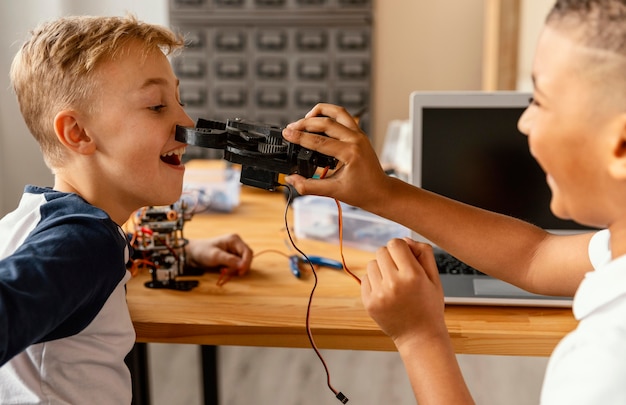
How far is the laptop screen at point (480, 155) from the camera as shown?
128 cm

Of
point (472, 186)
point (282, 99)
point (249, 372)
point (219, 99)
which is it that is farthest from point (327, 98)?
point (472, 186)

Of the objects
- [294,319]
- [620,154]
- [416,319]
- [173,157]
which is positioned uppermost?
[620,154]

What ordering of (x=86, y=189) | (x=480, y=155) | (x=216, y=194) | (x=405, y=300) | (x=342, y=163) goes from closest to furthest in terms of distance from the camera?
(x=405, y=300) < (x=342, y=163) < (x=86, y=189) < (x=480, y=155) < (x=216, y=194)

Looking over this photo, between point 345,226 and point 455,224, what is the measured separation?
56 centimetres

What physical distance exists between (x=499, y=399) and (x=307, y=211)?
1.03 m

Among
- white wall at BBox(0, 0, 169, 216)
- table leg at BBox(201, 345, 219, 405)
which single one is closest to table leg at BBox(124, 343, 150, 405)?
table leg at BBox(201, 345, 219, 405)

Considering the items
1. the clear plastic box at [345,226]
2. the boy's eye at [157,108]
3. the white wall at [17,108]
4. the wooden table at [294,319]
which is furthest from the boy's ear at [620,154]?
the white wall at [17,108]

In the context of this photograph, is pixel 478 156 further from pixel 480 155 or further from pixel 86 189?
pixel 86 189

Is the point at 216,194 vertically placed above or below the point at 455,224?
below

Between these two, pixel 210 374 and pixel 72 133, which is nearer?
pixel 72 133

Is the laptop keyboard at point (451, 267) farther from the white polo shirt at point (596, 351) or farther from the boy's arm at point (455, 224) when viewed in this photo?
the white polo shirt at point (596, 351)

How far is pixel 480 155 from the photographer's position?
129 centimetres

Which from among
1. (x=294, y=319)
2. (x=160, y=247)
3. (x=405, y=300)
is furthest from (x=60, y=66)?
(x=405, y=300)

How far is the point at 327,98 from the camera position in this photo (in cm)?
333
